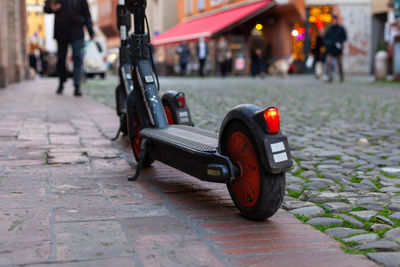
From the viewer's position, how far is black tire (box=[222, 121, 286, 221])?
3.05 metres

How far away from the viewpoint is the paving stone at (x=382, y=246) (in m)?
2.72

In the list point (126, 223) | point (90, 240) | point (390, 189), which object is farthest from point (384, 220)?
point (90, 240)

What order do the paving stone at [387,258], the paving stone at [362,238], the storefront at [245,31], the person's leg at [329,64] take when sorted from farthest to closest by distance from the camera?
1. the storefront at [245,31]
2. the person's leg at [329,64]
3. the paving stone at [362,238]
4. the paving stone at [387,258]

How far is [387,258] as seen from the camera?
8.47 ft

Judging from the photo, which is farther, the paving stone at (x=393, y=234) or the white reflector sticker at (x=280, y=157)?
the white reflector sticker at (x=280, y=157)

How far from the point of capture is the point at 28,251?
104 inches

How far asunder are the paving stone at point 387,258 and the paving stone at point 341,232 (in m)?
0.31

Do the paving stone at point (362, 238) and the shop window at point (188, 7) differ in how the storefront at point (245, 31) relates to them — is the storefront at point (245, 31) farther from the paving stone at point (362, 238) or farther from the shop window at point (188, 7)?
the paving stone at point (362, 238)

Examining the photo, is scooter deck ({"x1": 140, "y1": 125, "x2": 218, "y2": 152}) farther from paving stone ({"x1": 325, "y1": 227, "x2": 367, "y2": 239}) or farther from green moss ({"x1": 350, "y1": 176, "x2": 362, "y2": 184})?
green moss ({"x1": 350, "y1": 176, "x2": 362, "y2": 184})

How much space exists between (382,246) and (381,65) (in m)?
18.4

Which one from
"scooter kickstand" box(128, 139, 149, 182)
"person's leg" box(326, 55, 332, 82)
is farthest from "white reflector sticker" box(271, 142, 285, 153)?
"person's leg" box(326, 55, 332, 82)

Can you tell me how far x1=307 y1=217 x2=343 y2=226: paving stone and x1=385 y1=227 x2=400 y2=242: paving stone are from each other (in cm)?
27

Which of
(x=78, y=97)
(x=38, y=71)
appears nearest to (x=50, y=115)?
(x=78, y=97)

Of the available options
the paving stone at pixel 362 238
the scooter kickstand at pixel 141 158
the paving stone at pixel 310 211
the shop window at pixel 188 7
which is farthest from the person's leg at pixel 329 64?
the shop window at pixel 188 7
